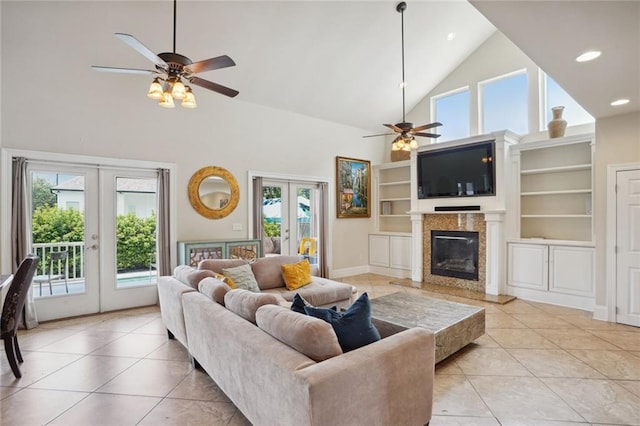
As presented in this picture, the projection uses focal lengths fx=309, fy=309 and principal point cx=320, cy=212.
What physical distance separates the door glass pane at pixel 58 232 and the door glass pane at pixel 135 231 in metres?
0.44

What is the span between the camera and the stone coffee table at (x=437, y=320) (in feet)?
8.97

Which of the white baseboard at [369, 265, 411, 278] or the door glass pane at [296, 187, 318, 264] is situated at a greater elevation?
the door glass pane at [296, 187, 318, 264]

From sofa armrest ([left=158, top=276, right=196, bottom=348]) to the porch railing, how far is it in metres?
1.79

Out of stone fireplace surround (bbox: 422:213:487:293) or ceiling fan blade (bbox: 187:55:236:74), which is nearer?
ceiling fan blade (bbox: 187:55:236:74)

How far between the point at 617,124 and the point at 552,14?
2972 mm

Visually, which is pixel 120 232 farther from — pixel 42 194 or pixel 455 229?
pixel 455 229

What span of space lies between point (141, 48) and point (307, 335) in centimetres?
235

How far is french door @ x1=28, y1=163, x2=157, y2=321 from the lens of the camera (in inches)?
158

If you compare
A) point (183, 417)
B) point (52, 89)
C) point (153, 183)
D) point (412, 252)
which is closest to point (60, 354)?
point (183, 417)

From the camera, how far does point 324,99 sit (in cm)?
594

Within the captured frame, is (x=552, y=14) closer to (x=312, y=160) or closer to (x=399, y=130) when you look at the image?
(x=399, y=130)

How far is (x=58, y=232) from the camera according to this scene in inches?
161

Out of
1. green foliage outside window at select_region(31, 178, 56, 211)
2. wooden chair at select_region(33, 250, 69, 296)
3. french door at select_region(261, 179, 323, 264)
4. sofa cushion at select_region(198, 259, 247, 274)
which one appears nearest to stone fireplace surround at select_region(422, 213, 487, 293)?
french door at select_region(261, 179, 323, 264)

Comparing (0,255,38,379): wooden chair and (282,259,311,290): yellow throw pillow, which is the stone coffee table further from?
(0,255,38,379): wooden chair
